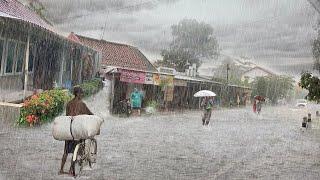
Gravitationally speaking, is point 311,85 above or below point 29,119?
above

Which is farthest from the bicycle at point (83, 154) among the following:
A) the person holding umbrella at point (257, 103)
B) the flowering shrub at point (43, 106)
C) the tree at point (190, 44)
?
the person holding umbrella at point (257, 103)

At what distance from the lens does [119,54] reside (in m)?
3.94

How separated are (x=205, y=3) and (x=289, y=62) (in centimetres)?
90

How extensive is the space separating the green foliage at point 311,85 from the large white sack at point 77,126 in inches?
73.3

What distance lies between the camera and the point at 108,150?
386cm

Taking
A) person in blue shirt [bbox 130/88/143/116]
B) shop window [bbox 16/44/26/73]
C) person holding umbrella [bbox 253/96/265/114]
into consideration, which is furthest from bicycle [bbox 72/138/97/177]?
person holding umbrella [bbox 253/96/265/114]

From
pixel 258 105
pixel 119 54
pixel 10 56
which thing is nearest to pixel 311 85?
pixel 258 105

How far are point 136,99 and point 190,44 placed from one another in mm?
674

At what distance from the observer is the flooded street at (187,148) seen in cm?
379

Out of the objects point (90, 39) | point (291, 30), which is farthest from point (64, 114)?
point (291, 30)

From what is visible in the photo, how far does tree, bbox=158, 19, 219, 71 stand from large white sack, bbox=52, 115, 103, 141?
81 cm

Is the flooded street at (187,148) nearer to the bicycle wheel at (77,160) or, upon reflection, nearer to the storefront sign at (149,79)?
the bicycle wheel at (77,160)

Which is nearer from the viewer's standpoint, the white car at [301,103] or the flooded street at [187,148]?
the flooded street at [187,148]

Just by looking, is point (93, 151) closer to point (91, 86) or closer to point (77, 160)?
point (77, 160)
